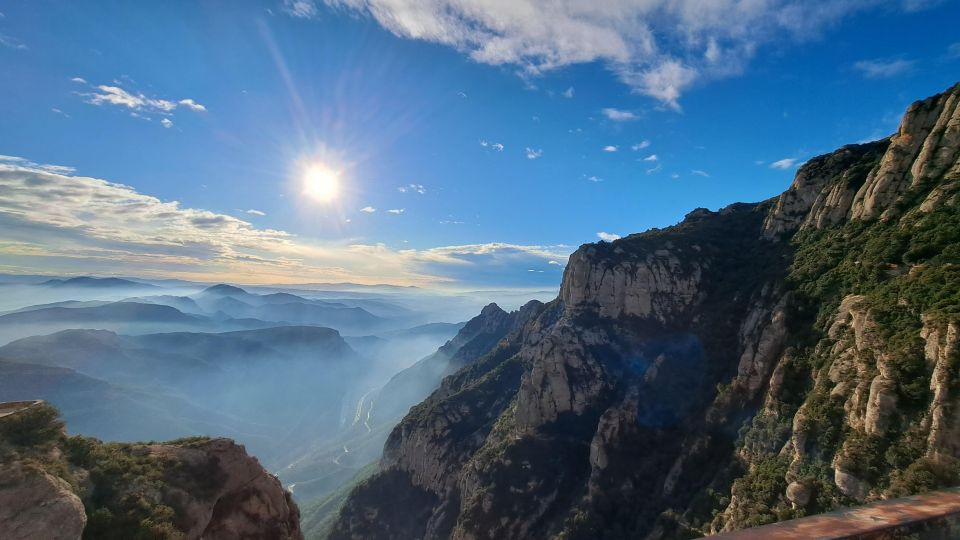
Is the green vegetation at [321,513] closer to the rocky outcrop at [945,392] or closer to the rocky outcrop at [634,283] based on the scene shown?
the rocky outcrop at [634,283]

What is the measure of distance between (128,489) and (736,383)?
55.1 m

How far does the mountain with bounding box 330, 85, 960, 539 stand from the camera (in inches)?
1156

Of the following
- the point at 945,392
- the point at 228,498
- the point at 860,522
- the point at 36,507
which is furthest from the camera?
the point at 228,498

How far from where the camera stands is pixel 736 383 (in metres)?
49.4

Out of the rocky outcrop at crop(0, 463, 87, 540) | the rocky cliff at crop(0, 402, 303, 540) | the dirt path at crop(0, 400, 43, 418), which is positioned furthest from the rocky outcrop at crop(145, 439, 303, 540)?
the dirt path at crop(0, 400, 43, 418)

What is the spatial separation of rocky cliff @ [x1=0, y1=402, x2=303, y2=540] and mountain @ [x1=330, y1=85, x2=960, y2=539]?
122 feet

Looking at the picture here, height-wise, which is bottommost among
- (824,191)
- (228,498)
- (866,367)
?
(228,498)

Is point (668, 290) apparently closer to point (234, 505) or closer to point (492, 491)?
point (492, 491)

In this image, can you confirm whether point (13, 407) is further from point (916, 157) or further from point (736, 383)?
point (916, 157)

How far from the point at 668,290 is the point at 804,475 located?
43.7 m

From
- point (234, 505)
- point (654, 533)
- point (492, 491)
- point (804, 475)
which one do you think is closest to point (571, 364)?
point (492, 491)

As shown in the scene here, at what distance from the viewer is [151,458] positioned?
89.0ft

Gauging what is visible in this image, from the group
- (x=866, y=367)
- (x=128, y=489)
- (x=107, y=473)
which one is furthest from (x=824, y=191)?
(x=107, y=473)

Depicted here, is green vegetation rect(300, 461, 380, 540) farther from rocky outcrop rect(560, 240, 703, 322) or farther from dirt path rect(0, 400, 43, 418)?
dirt path rect(0, 400, 43, 418)
